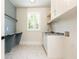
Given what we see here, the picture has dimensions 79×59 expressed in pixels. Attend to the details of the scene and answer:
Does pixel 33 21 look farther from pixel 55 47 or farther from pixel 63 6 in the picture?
pixel 63 6

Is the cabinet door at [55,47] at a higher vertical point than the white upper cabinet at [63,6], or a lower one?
lower

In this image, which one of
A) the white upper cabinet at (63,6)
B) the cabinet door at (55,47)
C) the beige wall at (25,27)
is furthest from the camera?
the beige wall at (25,27)

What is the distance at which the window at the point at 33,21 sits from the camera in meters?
7.40

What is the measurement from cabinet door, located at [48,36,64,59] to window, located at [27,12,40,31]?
403 cm

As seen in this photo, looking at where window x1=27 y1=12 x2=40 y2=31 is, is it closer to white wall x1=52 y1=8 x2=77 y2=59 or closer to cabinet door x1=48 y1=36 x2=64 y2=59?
cabinet door x1=48 y1=36 x2=64 y2=59

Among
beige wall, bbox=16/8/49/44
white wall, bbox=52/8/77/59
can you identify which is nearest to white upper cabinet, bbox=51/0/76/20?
white wall, bbox=52/8/77/59

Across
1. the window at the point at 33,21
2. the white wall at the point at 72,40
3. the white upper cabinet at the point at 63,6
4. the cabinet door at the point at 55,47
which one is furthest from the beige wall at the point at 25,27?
the white wall at the point at 72,40

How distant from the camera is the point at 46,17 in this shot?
7.34 m

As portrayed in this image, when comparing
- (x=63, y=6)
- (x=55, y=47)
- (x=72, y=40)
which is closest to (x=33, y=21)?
(x=55, y=47)

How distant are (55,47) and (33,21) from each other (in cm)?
428

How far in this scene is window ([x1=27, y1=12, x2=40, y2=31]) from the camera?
7398 mm

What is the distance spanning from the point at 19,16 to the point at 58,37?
179 inches

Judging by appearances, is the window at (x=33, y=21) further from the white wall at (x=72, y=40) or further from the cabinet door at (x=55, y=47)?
the white wall at (x=72, y=40)

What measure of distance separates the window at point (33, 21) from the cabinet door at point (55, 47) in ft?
13.2
